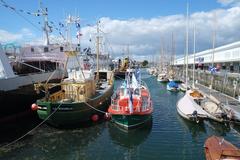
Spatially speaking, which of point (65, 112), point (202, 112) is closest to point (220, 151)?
point (202, 112)

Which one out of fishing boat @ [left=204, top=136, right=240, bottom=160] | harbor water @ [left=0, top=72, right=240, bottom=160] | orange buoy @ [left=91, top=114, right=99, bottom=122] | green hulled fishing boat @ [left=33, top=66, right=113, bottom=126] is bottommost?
harbor water @ [left=0, top=72, right=240, bottom=160]

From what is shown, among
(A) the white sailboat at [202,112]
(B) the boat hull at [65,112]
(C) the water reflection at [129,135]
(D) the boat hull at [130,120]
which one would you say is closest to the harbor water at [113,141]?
(C) the water reflection at [129,135]

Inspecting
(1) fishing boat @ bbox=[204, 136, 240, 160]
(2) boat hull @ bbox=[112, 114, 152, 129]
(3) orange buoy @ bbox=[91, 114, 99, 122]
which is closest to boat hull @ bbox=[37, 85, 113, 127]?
(3) orange buoy @ bbox=[91, 114, 99, 122]

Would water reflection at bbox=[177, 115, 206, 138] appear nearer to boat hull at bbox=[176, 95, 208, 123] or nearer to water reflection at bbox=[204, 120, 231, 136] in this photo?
boat hull at bbox=[176, 95, 208, 123]

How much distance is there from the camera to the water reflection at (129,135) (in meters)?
20.6

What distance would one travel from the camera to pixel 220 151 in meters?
13.8

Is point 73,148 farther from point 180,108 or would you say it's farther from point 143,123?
point 180,108

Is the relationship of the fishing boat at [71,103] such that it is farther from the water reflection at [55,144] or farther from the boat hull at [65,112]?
the water reflection at [55,144]

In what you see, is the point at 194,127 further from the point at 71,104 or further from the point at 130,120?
the point at 71,104

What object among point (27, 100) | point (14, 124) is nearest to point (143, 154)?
point (14, 124)

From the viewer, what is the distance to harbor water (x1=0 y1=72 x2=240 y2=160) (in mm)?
18031

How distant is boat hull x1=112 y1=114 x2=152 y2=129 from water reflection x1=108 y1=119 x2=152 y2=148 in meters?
0.43

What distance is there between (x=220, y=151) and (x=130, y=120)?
31.6 ft

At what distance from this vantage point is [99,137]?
2191 centimetres
